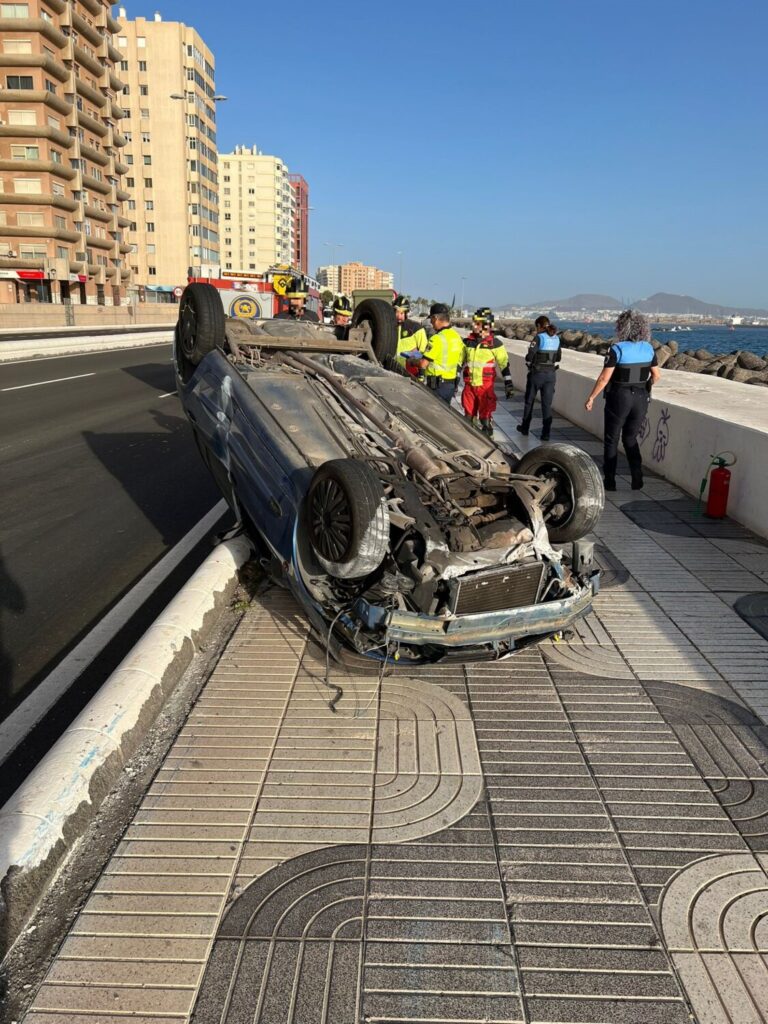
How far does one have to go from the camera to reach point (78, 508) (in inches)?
300

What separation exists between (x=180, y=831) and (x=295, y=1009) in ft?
3.14

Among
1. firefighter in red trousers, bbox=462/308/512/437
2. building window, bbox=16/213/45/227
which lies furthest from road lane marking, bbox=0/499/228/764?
building window, bbox=16/213/45/227

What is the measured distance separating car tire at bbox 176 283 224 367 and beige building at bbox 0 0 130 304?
62.7m

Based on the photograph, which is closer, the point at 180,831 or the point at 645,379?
the point at 180,831

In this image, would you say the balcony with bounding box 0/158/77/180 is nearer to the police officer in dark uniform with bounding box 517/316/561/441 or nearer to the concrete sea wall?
the concrete sea wall

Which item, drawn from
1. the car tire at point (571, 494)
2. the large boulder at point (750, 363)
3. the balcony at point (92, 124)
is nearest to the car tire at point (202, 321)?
the car tire at point (571, 494)

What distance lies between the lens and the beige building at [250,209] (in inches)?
5517

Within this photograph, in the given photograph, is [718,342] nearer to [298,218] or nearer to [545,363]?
[545,363]

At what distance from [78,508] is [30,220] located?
2568 inches

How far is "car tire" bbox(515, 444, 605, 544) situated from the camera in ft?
15.0

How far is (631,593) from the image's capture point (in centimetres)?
570

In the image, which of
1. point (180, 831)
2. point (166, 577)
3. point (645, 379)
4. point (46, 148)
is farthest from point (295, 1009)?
point (46, 148)

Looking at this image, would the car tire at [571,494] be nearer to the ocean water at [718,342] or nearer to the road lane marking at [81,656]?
the road lane marking at [81,656]

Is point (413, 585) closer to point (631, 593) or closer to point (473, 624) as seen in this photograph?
point (473, 624)
